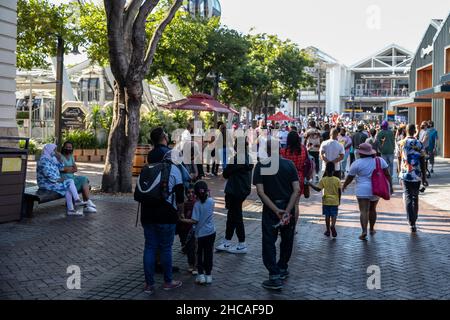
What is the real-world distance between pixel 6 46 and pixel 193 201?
8.98 meters

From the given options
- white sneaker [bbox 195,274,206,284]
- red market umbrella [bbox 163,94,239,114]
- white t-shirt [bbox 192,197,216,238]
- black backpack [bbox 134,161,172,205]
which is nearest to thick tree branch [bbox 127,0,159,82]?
red market umbrella [bbox 163,94,239,114]

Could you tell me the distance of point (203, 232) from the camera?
254 inches

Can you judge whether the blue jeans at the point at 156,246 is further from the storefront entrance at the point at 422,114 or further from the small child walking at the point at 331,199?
the storefront entrance at the point at 422,114

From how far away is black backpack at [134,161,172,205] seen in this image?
582 cm

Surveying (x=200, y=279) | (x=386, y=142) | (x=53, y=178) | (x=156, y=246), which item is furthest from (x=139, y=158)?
(x=156, y=246)

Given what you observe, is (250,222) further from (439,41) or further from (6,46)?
(439,41)

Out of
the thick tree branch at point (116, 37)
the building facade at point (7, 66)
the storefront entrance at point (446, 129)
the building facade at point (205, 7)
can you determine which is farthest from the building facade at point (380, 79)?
the thick tree branch at point (116, 37)

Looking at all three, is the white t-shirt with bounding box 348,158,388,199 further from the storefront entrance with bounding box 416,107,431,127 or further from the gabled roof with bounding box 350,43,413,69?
the gabled roof with bounding box 350,43,413,69

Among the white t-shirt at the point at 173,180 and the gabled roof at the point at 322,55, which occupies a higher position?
the gabled roof at the point at 322,55

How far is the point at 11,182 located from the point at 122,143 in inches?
156

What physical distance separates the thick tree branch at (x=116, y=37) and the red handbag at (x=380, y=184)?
21.7ft

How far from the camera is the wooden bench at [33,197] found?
990cm

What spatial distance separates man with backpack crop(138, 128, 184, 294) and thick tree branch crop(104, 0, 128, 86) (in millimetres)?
7179
